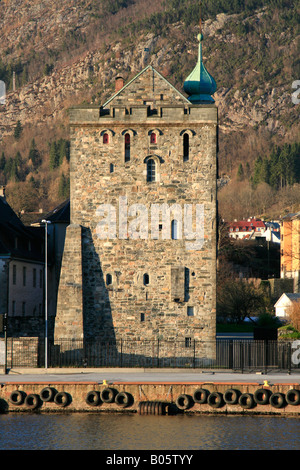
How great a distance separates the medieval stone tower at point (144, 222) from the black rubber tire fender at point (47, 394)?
1306 cm

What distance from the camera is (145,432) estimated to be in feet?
114

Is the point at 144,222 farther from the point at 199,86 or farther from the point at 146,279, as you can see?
the point at 199,86

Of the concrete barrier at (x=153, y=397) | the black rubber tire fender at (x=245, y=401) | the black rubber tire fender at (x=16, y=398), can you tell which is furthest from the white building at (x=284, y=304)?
the black rubber tire fender at (x=16, y=398)

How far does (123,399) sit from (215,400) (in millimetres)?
3945

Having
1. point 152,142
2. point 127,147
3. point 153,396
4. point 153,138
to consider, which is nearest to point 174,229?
point 152,142

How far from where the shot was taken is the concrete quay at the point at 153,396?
3844cm

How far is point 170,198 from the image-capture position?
53312mm

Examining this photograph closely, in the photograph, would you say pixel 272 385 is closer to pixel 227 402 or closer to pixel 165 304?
pixel 227 402

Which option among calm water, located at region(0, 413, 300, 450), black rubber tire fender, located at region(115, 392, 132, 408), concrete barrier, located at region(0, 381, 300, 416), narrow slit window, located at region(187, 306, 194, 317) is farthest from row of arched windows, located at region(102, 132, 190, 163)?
calm water, located at region(0, 413, 300, 450)

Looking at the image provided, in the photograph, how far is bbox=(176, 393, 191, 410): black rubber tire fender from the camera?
127 ft

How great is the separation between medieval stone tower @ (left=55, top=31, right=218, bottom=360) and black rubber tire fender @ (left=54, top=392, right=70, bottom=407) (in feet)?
43.3

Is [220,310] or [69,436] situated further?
[220,310]

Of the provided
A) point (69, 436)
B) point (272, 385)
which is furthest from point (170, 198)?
point (69, 436)
